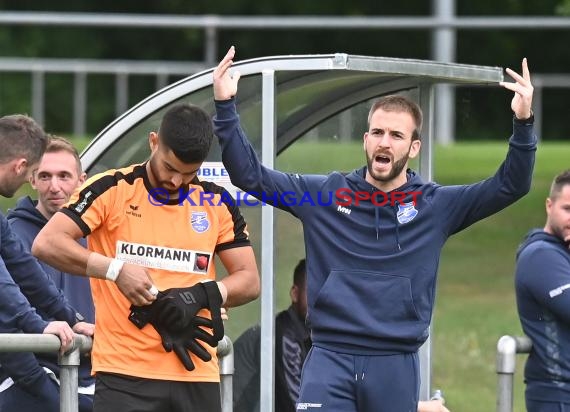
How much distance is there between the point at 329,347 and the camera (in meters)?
6.08

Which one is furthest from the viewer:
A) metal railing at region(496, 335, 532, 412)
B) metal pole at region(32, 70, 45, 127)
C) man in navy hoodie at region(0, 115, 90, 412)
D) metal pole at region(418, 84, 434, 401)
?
metal pole at region(32, 70, 45, 127)

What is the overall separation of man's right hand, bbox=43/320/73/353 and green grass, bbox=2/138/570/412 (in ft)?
5.09

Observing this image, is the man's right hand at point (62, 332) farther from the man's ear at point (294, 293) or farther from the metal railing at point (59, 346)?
the man's ear at point (294, 293)

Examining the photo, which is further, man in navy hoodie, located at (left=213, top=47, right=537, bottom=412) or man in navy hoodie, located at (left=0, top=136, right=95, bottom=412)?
man in navy hoodie, located at (left=0, top=136, right=95, bottom=412)

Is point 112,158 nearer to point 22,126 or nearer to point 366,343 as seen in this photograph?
point 22,126

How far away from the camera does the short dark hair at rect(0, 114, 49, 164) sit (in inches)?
250

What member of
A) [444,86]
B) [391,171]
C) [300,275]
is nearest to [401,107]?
[391,171]

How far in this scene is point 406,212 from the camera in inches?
245

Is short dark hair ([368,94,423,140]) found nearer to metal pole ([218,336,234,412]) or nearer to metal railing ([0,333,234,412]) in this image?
metal pole ([218,336,234,412])

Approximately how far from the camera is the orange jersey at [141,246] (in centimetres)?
590

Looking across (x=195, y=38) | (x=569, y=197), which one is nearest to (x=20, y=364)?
(x=569, y=197)

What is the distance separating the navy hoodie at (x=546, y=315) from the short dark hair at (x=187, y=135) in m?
1.85

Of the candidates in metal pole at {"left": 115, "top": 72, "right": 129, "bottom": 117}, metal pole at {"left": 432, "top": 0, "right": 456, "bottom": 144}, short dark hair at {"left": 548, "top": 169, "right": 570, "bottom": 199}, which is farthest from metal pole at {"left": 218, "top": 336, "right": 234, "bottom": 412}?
metal pole at {"left": 115, "top": 72, "right": 129, "bottom": 117}

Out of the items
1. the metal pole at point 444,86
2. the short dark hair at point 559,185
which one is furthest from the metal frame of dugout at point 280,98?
the metal pole at point 444,86
